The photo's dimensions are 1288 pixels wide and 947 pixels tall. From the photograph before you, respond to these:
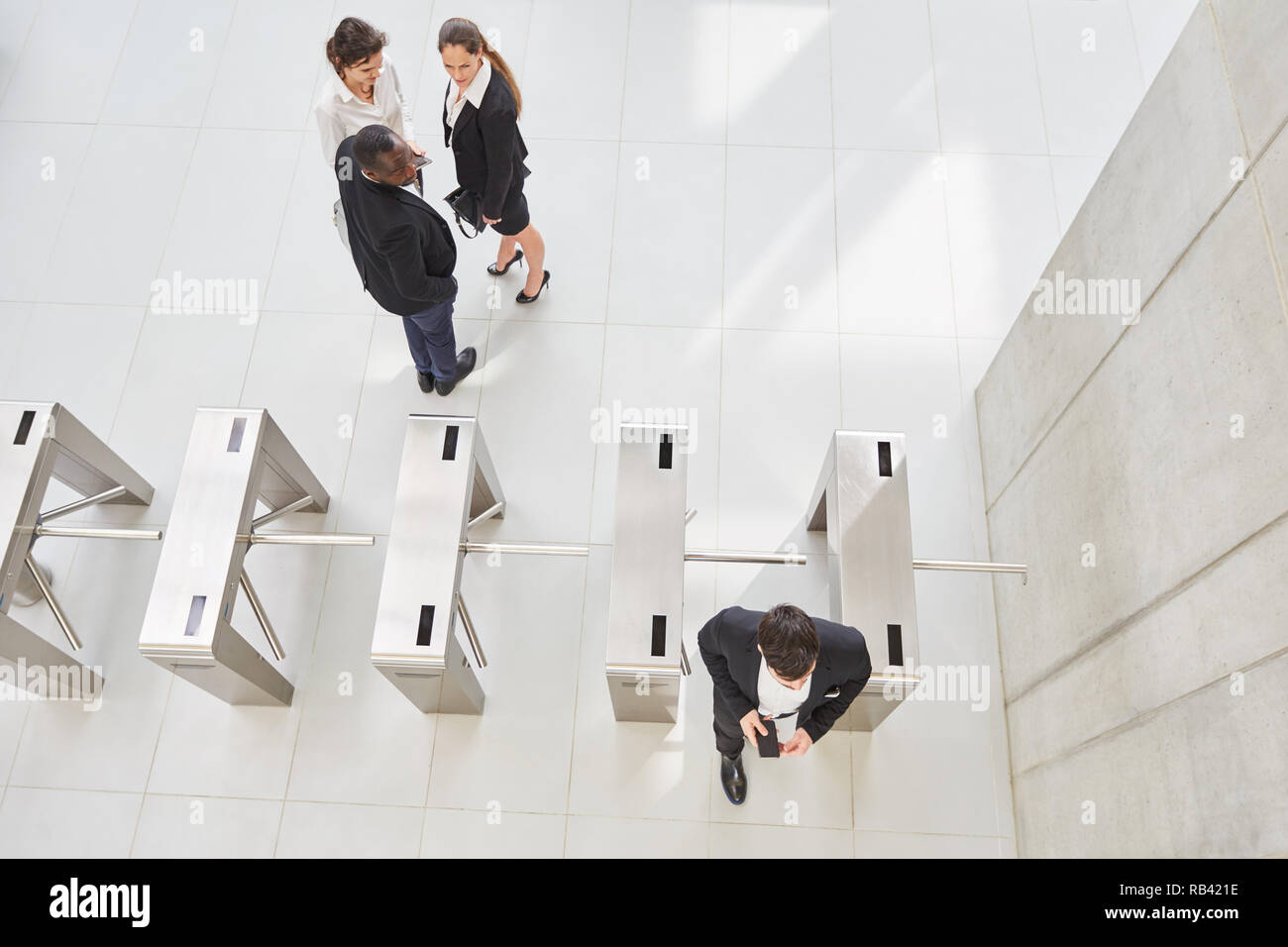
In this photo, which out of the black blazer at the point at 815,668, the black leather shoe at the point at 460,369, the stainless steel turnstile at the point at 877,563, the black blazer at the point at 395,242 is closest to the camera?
the black blazer at the point at 815,668

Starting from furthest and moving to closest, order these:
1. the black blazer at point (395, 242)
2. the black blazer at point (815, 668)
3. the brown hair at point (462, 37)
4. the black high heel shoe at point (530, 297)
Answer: the black high heel shoe at point (530, 297) → the brown hair at point (462, 37) → the black blazer at point (395, 242) → the black blazer at point (815, 668)

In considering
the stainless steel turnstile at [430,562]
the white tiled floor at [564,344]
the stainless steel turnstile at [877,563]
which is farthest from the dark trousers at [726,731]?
the stainless steel turnstile at [430,562]

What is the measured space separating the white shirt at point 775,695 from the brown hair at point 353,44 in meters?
2.55

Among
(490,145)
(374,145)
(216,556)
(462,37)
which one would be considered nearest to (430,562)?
(216,556)

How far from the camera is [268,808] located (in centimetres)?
316

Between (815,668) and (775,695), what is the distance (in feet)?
0.47

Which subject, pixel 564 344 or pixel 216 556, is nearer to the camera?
pixel 216 556

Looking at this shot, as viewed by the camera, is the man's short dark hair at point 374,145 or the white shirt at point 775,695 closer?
the white shirt at point 775,695

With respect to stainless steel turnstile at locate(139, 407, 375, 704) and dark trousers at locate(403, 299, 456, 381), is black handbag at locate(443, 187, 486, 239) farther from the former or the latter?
stainless steel turnstile at locate(139, 407, 375, 704)

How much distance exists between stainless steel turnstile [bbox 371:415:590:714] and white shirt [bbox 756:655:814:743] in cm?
74

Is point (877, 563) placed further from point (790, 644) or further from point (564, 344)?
point (564, 344)

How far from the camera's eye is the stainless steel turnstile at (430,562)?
8.88 feet

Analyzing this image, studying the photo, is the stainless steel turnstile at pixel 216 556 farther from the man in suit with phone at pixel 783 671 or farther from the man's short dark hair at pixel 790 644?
the man's short dark hair at pixel 790 644

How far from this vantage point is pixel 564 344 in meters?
4.04
